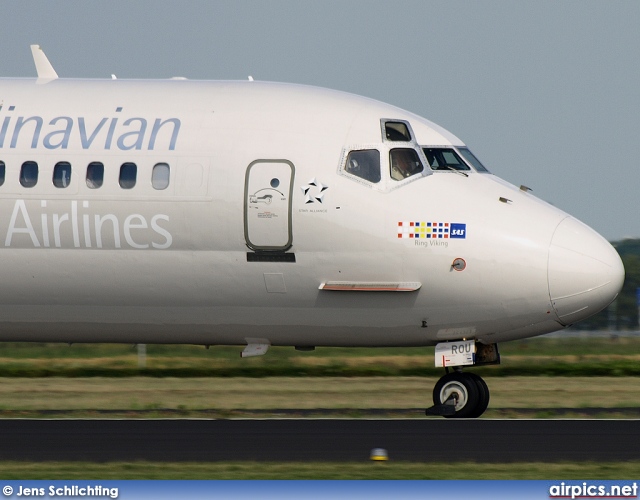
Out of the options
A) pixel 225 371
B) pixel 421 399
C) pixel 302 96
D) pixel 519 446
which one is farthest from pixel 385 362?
pixel 519 446

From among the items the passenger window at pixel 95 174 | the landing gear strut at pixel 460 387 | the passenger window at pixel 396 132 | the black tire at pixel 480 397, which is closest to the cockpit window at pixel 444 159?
the passenger window at pixel 396 132

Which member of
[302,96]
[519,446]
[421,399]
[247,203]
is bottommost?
[519,446]

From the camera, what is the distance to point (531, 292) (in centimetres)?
2084

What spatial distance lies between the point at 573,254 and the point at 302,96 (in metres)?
5.22

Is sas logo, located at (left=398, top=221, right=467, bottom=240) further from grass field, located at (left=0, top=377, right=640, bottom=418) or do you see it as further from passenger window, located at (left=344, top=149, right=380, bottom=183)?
grass field, located at (left=0, top=377, right=640, bottom=418)

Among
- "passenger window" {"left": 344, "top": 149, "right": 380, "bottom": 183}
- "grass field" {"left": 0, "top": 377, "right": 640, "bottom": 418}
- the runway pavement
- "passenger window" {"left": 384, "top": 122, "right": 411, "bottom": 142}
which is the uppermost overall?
"passenger window" {"left": 384, "top": 122, "right": 411, "bottom": 142}

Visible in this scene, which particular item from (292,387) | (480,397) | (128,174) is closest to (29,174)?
(128,174)

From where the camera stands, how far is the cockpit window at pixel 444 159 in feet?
71.6

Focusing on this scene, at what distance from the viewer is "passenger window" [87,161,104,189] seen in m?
21.9

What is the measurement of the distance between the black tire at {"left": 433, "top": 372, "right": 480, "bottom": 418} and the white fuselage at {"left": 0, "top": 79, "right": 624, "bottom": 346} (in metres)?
0.73

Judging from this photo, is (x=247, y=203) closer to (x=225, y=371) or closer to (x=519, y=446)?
(x=519, y=446)

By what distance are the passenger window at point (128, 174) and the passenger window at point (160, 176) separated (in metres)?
0.31

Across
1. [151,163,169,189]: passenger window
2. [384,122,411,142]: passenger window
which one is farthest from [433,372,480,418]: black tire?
[151,163,169,189]: passenger window

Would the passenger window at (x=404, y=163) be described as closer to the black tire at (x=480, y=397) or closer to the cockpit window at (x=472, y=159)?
the cockpit window at (x=472, y=159)
